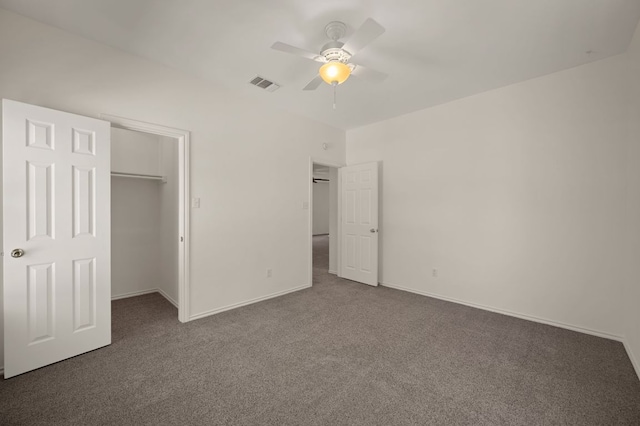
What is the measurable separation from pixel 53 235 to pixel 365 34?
114 inches

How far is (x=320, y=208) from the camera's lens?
11.9 metres

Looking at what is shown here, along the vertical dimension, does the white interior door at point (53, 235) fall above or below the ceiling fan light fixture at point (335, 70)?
below

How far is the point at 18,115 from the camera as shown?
1.99 m

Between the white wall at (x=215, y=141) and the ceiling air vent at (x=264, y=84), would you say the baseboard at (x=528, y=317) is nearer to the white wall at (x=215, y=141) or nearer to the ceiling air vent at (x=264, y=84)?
the white wall at (x=215, y=141)

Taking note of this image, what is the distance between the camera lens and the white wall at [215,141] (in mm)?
2227

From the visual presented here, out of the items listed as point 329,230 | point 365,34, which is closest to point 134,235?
point 329,230

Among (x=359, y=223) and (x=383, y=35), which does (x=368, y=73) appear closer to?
(x=383, y=35)

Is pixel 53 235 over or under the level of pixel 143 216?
under

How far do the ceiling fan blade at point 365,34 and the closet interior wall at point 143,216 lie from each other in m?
2.78

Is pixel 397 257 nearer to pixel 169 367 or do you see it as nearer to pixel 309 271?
pixel 309 271

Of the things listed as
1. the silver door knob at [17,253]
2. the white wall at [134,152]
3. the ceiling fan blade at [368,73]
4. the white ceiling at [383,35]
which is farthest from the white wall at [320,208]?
the silver door knob at [17,253]

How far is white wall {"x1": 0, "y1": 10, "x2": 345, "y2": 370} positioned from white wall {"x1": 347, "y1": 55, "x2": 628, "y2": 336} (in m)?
1.65

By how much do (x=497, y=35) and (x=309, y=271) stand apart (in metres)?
3.65

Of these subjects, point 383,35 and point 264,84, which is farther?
point 264,84
